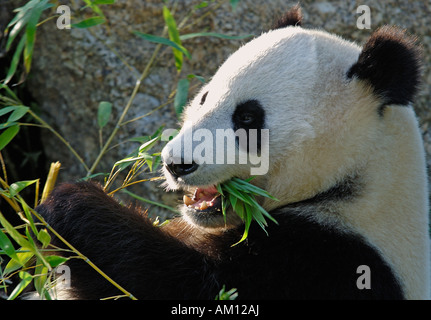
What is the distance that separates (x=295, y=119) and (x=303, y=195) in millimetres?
376

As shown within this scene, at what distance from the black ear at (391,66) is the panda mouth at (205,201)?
0.89m

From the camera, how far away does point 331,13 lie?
4754 millimetres

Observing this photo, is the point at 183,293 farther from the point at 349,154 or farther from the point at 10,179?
the point at 10,179

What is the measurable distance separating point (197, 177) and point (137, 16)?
7.51 feet

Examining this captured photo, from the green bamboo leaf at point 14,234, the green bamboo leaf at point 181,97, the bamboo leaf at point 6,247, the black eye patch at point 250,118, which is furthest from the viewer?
the green bamboo leaf at point 181,97

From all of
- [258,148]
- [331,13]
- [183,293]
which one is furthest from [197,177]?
[331,13]

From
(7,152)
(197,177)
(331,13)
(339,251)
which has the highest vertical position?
(331,13)

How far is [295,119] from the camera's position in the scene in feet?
9.39

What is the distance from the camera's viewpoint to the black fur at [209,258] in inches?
108

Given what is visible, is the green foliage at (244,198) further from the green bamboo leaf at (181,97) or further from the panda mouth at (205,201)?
the green bamboo leaf at (181,97)

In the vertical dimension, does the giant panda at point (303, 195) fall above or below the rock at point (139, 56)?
below

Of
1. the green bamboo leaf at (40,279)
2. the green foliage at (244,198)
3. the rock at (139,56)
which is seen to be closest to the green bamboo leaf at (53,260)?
the green bamboo leaf at (40,279)

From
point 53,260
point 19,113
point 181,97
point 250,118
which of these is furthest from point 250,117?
point 19,113
